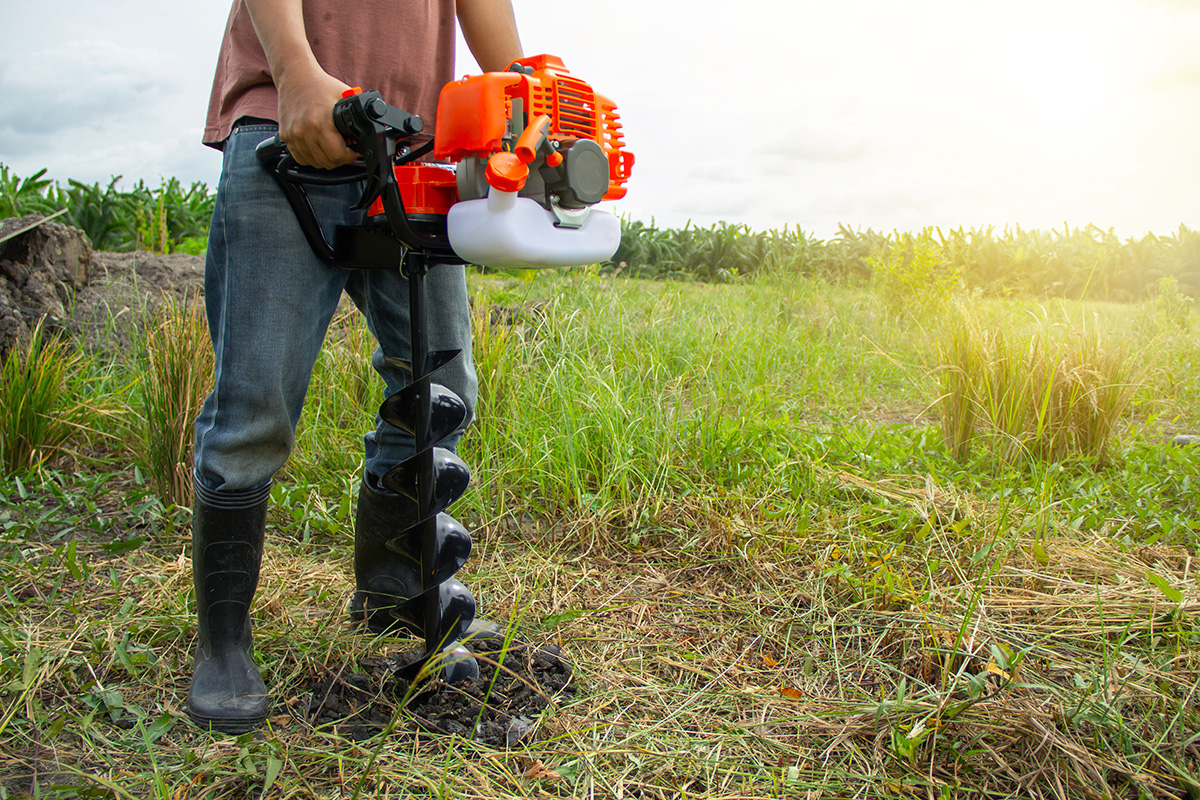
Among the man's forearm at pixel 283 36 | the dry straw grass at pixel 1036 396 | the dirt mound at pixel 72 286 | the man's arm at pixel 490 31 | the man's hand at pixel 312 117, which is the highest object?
the man's arm at pixel 490 31

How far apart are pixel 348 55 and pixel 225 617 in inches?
47.0

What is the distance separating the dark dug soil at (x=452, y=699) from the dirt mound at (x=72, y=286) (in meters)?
2.56

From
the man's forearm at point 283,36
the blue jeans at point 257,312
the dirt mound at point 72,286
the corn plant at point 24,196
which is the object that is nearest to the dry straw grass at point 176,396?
the dirt mound at point 72,286

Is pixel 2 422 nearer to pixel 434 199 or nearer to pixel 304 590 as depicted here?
pixel 304 590

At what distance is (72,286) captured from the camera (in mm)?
4203

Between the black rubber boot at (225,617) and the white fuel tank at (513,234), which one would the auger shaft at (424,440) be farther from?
the black rubber boot at (225,617)

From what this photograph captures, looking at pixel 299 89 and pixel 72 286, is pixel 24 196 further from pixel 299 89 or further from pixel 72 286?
pixel 299 89

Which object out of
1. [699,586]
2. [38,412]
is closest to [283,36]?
[699,586]

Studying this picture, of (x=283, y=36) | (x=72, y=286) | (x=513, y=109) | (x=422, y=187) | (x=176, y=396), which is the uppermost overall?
(x=283, y=36)

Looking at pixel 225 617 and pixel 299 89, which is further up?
pixel 299 89

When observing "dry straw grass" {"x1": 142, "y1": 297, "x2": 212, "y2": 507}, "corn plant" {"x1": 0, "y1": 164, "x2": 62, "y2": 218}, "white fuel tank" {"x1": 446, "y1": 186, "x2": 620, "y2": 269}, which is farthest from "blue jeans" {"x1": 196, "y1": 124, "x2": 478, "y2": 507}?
"corn plant" {"x1": 0, "y1": 164, "x2": 62, "y2": 218}

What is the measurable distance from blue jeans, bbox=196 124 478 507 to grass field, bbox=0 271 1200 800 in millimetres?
522

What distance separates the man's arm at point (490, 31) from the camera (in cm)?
183

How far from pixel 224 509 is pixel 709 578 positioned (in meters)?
1.32
